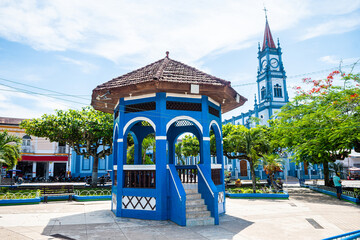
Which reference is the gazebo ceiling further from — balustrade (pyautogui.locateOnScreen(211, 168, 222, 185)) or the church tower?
the church tower

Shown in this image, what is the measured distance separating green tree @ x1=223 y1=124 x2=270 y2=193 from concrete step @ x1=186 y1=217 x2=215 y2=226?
8991mm

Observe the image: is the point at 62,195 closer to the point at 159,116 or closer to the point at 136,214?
the point at 136,214

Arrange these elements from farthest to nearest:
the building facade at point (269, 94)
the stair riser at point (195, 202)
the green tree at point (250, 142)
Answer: the building facade at point (269, 94)
the green tree at point (250, 142)
the stair riser at point (195, 202)

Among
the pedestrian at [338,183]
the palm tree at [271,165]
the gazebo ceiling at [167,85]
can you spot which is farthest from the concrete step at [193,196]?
the pedestrian at [338,183]

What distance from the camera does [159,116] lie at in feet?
31.4

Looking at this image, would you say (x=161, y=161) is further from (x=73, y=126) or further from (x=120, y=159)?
(x=73, y=126)

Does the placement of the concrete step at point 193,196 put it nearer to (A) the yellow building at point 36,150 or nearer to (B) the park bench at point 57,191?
(B) the park bench at point 57,191

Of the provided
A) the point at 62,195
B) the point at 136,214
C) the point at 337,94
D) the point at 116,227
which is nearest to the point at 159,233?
the point at 116,227

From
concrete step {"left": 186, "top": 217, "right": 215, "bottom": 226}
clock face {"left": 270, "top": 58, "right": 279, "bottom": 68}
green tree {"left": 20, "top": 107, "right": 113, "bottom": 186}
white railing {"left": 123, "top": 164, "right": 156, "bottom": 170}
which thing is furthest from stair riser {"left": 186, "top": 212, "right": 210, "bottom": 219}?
clock face {"left": 270, "top": 58, "right": 279, "bottom": 68}

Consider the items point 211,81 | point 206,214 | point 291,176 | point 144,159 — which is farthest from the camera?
point 291,176

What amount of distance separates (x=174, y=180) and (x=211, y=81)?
401 cm

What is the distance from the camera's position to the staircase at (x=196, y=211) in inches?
328

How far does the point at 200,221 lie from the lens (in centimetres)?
834

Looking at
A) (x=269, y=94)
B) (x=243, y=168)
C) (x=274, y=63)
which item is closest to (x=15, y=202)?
(x=243, y=168)
